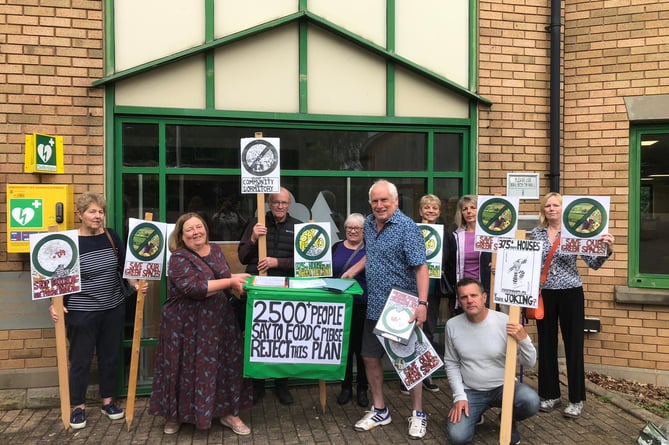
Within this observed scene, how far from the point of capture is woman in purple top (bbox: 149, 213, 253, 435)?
3.86 meters

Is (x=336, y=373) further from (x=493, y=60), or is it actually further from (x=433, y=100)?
(x=493, y=60)

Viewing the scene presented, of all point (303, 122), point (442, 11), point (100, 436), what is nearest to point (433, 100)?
point (442, 11)

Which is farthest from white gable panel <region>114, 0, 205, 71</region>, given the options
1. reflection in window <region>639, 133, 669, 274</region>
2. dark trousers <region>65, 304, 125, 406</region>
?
reflection in window <region>639, 133, 669, 274</region>

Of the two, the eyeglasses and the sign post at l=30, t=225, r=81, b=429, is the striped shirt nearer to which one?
the sign post at l=30, t=225, r=81, b=429

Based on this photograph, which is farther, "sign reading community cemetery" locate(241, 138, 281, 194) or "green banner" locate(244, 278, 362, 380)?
"sign reading community cemetery" locate(241, 138, 281, 194)

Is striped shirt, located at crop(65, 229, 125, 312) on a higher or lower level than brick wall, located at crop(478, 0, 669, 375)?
lower

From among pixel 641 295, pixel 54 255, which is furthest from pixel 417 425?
pixel 54 255

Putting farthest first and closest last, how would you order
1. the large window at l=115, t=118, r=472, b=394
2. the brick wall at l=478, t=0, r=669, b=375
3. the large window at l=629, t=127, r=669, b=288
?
the large window at l=629, t=127, r=669, b=288, the brick wall at l=478, t=0, r=669, b=375, the large window at l=115, t=118, r=472, b=394

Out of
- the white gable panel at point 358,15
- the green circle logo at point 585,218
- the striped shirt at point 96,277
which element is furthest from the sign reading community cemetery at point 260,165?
the green circle logo at point 585,218

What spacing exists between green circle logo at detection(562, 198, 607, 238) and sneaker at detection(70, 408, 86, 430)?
4.15 m

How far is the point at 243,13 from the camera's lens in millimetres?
5008

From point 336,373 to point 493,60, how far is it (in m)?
3.56

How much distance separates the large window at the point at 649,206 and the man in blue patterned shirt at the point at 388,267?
2.93 meters

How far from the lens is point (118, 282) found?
4.36 m
